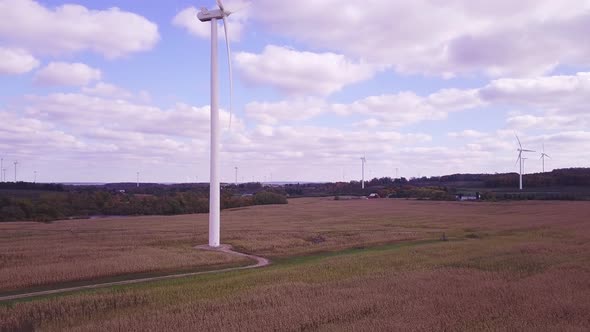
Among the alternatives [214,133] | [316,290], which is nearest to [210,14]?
[214,133]

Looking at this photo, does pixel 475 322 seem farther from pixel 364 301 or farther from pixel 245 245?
pixel 245 245

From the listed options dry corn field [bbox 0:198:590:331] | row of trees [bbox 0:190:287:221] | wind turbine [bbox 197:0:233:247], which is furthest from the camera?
row of trees [bbox 0:190:287:221]

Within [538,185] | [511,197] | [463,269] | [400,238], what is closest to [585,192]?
[511,197]

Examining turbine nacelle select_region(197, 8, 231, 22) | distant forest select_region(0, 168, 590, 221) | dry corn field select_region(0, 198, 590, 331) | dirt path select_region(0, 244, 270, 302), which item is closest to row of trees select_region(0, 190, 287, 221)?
distant forest select_region(0, 168, 590, 221)

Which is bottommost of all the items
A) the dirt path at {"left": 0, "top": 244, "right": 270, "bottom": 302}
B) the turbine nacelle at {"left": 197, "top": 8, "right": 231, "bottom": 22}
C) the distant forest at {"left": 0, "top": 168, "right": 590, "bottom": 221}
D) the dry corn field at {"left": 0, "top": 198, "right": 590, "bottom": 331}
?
the dirt path at {"left": 0, "top": 244, "right": 270, "bottom": 302}

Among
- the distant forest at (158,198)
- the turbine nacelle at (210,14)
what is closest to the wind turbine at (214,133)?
the turbine nacelle at (210,14)

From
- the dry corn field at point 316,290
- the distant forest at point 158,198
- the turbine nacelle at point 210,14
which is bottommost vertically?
the dry corn field at point 316,290

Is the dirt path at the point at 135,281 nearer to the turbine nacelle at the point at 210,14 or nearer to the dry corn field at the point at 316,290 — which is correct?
the dry corn field at the point at 316,290

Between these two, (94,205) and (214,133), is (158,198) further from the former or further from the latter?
(214,133)

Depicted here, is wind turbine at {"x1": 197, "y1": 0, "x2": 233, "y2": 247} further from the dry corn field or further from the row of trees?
the row of trees

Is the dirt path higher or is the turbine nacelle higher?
the turbine nacelle

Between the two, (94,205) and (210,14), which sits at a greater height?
(210,14)
